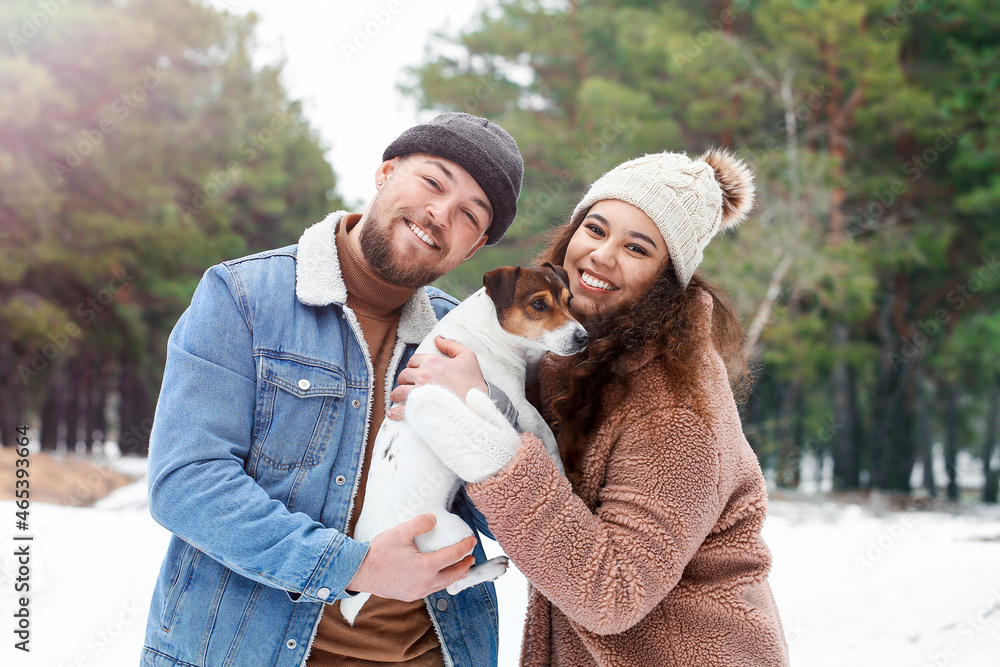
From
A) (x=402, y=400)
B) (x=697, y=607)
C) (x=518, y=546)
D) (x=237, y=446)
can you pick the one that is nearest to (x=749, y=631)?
(x=697, y=607)

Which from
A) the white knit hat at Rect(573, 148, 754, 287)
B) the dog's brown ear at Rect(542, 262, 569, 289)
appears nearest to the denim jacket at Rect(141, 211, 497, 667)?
the dog's brown ear at Rect(542, 262, 569, 289)

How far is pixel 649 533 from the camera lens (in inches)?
68.9

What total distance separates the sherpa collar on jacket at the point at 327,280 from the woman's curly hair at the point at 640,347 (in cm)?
56

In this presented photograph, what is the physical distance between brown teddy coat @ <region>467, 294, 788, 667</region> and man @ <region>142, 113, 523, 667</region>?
32 centimetres

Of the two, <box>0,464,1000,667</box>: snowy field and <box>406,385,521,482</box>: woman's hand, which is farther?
<box>0,464,1000,667</box>: snowy field

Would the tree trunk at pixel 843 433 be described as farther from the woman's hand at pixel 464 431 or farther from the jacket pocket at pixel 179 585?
the jacket pocket at pixel 179 585

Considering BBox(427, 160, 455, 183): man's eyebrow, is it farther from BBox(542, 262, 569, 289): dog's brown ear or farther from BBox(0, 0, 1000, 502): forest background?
BBox(0, 0, 1000, 502): forest background

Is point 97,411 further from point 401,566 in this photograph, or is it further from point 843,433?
point 401,566

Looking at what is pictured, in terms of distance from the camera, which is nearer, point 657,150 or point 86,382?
point 657,150

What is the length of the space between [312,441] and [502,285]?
972 millimetres

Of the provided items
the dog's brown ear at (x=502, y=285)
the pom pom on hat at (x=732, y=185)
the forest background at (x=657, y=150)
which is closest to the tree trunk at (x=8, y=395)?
Result: the forest background at (x=657, y=150)

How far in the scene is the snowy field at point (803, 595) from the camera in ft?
16.2

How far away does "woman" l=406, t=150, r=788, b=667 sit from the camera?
5.74ft

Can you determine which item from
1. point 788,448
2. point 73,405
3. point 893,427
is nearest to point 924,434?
point 893,427
